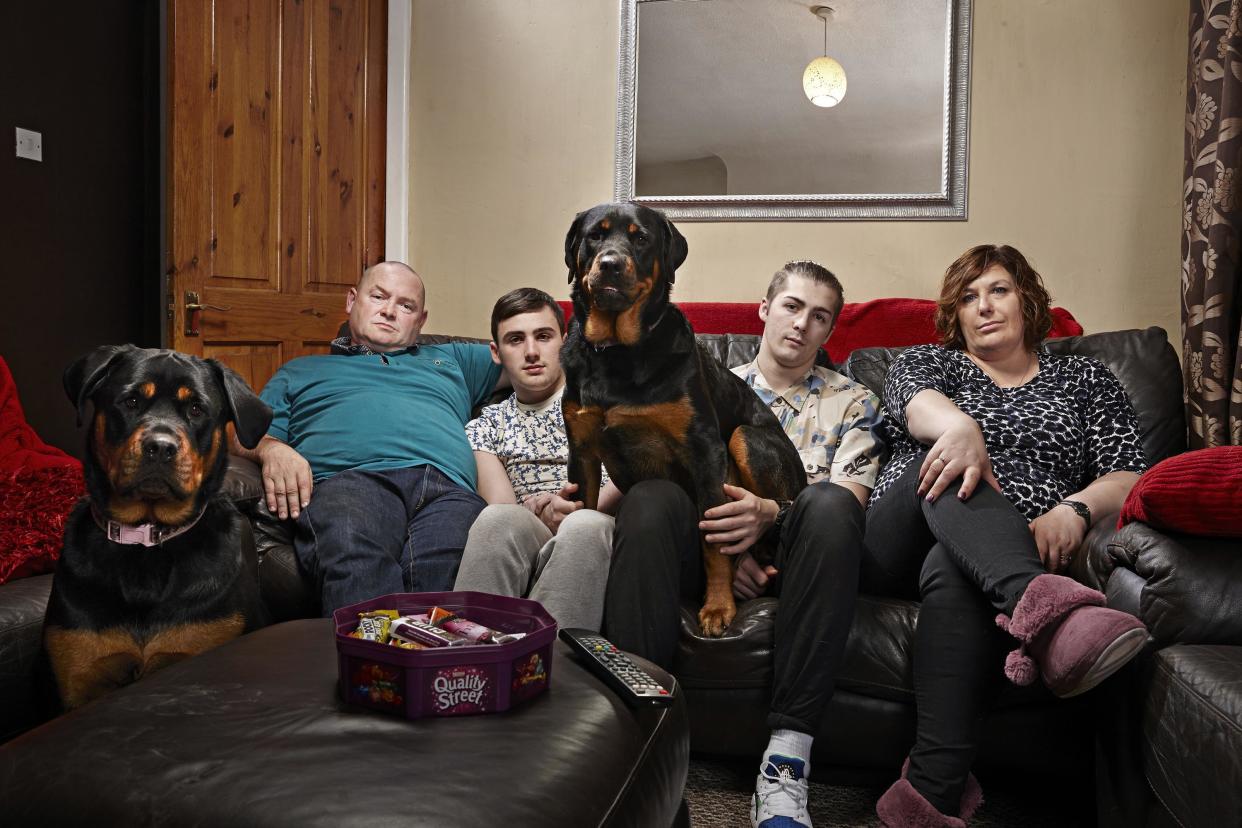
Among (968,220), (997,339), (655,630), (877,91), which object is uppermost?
(877,91)

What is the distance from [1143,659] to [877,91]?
227 centimetres

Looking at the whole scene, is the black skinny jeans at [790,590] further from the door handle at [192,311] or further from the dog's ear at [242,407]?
the door handle at [192,311]

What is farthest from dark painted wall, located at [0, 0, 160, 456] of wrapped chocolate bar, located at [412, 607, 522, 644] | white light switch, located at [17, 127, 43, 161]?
wrapped chocolate bar, located at [412, 607, 522, 644]

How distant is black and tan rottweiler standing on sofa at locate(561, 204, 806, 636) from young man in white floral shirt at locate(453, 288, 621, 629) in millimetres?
132

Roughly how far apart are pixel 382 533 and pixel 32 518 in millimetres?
605

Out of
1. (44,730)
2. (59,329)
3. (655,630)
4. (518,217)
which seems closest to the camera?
(44,730)

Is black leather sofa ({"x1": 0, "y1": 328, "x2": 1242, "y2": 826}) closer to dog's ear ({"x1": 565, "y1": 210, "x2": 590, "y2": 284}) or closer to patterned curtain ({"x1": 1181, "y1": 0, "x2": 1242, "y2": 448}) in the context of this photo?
patterned curtain ({"x1": 1181, "y1": 0, "x2": 1242, "y2": 448})

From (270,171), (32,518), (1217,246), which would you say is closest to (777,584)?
(32,518)

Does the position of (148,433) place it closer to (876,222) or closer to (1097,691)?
(1097,691)

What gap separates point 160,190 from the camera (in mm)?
3355

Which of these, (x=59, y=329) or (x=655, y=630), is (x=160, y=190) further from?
(x=655, y=630)

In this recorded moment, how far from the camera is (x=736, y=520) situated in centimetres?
171

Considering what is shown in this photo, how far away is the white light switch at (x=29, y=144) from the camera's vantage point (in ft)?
9.45

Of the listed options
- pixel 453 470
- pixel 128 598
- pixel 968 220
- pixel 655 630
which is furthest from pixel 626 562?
pixel 968 220
